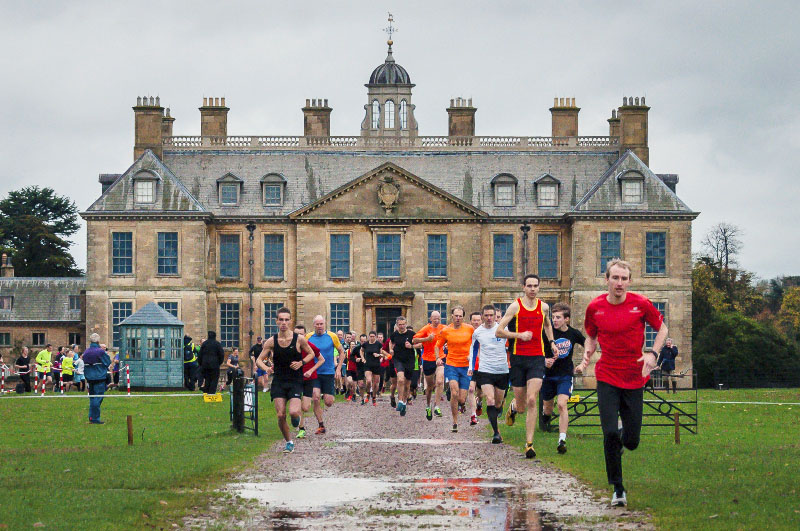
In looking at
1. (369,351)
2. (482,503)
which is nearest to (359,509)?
(482,503)

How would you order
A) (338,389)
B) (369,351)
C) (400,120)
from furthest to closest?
(400,120)
(338,389)
(369,351)

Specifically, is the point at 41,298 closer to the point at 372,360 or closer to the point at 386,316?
the point at 386,316

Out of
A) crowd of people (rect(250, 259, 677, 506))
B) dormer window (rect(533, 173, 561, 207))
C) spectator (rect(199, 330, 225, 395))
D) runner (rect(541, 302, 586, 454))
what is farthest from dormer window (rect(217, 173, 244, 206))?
runner (rect(541, 302, 586, 454))

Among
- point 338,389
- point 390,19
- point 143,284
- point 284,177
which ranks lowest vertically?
point 338,389

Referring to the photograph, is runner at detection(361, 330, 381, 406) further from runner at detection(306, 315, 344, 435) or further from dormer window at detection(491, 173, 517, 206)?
dormer window at detection(491, 173, 517, 206)

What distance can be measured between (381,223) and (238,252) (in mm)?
6872

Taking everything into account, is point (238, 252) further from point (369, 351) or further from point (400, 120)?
point (369, 351)

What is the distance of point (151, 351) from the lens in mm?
50312

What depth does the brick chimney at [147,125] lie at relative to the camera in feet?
214

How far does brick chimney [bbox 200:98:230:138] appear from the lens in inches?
2657

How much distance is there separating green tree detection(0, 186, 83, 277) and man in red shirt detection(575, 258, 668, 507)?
8158cm

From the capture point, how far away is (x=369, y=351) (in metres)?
34.1

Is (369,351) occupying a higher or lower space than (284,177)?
lower

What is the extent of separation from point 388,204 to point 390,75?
558 inches
